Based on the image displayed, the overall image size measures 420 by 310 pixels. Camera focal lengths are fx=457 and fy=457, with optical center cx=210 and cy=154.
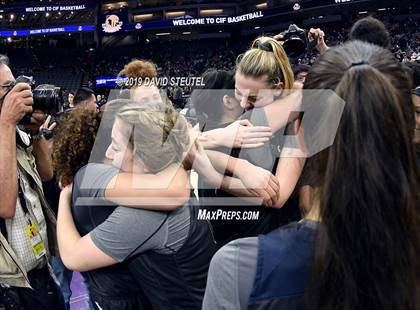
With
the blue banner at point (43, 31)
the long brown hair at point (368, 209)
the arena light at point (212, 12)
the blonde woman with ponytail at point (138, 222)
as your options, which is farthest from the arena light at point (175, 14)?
the long brown hair at point (368, 209)

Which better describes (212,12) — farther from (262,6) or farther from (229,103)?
(229,103)

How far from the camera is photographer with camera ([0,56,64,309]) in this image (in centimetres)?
158

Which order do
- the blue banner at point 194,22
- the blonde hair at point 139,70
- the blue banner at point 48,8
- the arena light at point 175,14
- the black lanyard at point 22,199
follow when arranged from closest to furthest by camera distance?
the black lanyard at point 22,199 < the blonde hair at point 139,70 < the blue banner at point 194,22 < the blue banner at point 48,8 < the arena light at point 175,14

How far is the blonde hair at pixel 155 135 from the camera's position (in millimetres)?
1219

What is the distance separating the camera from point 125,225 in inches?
46.7

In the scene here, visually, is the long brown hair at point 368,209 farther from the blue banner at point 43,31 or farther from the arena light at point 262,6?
the blue banner at point 43,31

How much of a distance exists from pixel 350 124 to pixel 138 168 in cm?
75

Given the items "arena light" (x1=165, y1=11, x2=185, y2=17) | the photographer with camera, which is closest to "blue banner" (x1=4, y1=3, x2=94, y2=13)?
"arena light" (x1=165, y1=11, x2=185, y2=17)

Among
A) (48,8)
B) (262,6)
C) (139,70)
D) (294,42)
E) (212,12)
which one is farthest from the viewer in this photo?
(212,12)

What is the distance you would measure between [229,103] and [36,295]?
1.05 meters

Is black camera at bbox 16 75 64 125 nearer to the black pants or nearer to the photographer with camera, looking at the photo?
the photographer with camera

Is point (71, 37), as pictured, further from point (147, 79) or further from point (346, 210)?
point (346, 210)

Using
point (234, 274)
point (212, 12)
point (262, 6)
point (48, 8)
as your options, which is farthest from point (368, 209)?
point (212, 12)

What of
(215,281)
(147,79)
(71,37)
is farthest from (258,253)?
(71,37)
